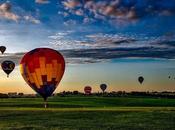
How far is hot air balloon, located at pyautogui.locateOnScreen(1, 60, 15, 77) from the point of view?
9917 centimetres

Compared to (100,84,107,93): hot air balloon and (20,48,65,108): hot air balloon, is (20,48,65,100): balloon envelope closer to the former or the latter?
(20,48,65,108): hot air balloon

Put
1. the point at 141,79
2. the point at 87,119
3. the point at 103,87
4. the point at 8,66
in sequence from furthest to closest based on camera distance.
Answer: the point at 103,87 → the point at 141,79 → the point at 8,66 → the point at 87,119

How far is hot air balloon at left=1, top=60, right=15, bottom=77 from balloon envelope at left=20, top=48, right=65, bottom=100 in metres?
28.6

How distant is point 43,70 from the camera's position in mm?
70250

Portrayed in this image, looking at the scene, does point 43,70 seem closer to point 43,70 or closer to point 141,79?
point 43,70

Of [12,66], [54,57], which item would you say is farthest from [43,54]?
[12,66]

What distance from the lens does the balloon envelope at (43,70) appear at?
70.1m

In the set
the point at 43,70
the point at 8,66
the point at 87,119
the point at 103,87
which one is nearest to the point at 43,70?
the point at 43,70

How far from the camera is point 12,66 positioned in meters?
99.7

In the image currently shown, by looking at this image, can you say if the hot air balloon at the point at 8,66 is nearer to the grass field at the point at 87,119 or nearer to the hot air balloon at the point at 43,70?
the grass field at the point at 87,119

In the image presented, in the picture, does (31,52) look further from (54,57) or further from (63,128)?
(63,128)

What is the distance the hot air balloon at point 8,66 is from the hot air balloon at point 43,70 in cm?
2860

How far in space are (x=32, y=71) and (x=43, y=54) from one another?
10.4ft

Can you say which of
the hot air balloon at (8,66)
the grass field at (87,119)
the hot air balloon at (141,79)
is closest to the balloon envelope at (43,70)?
the grass field at (87,119)
